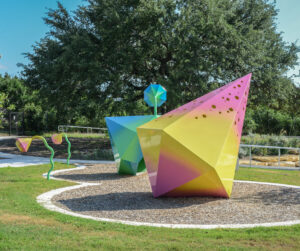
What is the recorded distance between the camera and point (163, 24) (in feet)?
61.5

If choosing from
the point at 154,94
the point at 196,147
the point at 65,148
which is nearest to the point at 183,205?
the point at 196,147

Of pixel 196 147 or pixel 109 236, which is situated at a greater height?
pixel 196 147

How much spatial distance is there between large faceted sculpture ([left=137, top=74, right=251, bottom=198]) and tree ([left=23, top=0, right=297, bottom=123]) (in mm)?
9562

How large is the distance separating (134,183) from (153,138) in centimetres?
342

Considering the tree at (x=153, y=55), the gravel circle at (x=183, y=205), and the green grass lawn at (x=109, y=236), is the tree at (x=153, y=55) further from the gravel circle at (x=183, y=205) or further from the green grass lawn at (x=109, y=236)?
the green grass lawn at (x=109, y=236)

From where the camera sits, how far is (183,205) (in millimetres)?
8031

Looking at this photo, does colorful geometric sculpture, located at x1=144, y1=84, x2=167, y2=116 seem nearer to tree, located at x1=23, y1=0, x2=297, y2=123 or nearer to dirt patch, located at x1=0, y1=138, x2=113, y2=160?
tree, located at x1=23, y1=0, x2=297, y2=123

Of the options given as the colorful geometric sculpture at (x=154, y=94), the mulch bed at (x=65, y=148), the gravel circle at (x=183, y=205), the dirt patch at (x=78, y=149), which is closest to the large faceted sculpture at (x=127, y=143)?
the colorful geometric sculpture at (x=154, y=94)

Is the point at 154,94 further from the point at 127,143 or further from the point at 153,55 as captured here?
the point at 153,55

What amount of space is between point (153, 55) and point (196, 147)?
46.0ft

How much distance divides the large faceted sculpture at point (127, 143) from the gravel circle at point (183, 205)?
63.9 inches

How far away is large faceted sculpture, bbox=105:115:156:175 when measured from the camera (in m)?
12.4

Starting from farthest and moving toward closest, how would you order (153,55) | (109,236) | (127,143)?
(153,55)
(127,143)
(109,236)

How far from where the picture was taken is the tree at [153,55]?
18.6m
